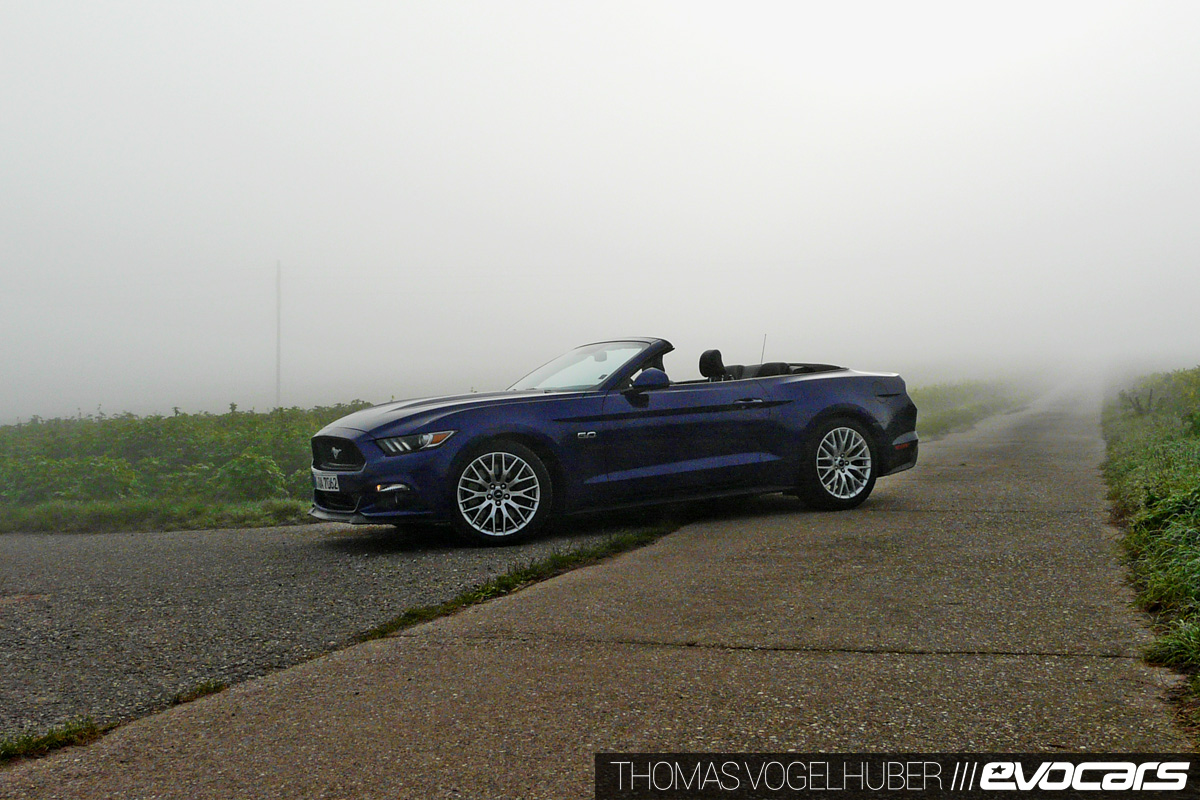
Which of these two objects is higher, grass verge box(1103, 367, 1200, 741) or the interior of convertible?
the interior of convertible

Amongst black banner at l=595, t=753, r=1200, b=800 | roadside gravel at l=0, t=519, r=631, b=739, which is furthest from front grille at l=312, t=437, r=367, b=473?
black banner at l=595, t=753, r=1200, b=800

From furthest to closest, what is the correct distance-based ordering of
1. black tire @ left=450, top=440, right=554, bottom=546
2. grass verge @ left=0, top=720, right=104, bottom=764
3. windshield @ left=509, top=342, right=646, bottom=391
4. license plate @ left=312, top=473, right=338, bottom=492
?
1. windshield @ left=509, top=342, right=646, bottom=391
2. license plate @ left=312, top=473, right=338, bottom=492
3. black tire @ left=450, top=440, right=554, bottom=546
4. grass verge @ left=0, top=720, right=104, bottom=764

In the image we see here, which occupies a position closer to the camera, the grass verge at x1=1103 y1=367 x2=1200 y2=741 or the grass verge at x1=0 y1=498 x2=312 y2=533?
the grass verge at x1=1103 y1=367 x2=1200 y2=741

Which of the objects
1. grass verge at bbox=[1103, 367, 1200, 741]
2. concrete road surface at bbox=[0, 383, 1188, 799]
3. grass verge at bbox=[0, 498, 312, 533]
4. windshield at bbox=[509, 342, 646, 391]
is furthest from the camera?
grass verge at bbox=[0, 498, 312, 533]

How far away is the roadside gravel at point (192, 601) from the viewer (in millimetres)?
4133

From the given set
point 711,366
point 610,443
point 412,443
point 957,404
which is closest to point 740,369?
point 711,366

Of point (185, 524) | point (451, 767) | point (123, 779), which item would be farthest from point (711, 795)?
point (185, 524)

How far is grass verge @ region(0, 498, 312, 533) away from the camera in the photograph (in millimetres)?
9430

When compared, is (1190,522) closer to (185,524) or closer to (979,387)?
(185,524)

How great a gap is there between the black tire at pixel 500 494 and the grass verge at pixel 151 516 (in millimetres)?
3026

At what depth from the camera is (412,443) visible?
6.93 metres

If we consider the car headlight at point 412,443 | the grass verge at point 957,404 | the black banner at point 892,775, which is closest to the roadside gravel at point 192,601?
the car headlight at point 412,443

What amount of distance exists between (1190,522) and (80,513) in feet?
31.0

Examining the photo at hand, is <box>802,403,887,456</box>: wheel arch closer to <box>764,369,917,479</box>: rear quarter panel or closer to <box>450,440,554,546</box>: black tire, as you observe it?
<box>764,369,917,479</box>: rear quarter panel
